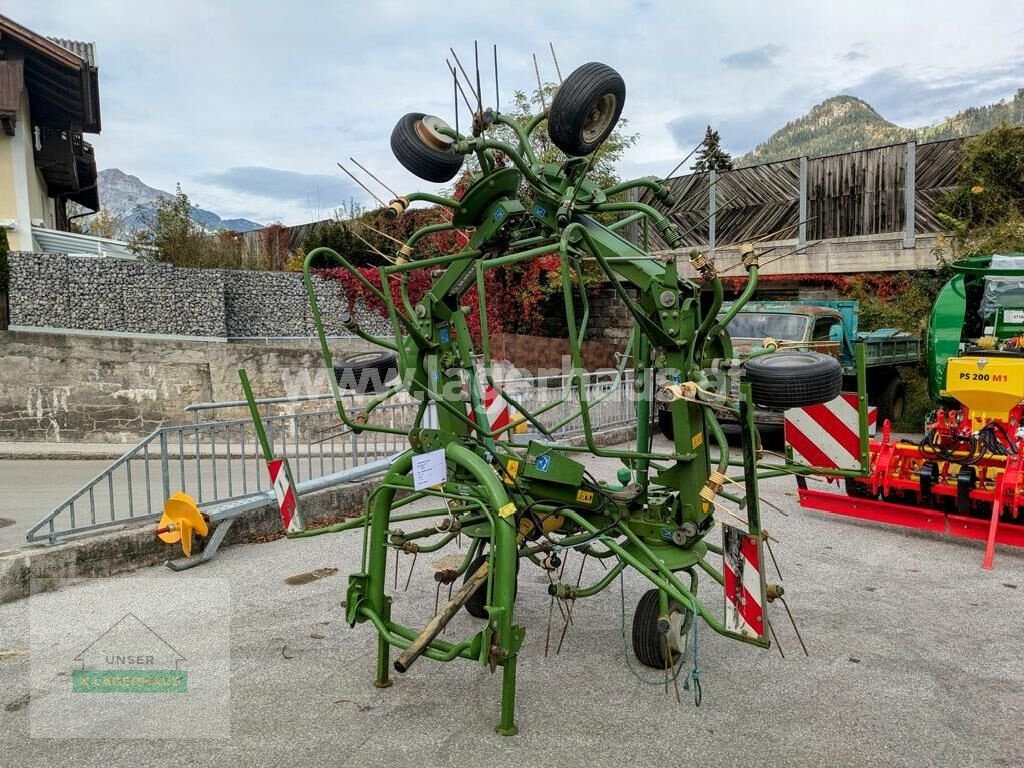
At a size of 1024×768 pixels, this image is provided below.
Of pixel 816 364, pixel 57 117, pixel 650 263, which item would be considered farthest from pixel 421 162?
pixel 57 117

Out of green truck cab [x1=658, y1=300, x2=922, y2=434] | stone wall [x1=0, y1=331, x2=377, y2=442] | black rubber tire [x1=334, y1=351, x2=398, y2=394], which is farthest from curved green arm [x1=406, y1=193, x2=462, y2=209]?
stone wall [x1=0, y1=331, x2=377, y2=442]

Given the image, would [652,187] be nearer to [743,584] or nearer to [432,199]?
[432,199]

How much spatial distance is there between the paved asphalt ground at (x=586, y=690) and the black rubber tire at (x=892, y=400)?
730cm

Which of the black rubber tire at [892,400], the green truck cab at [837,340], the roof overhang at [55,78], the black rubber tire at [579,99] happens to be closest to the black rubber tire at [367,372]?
the black rubber tire at [579,99]

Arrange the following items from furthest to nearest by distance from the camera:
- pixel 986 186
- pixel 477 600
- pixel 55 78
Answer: pixel 55 78
pixel 986 186
pixel 477 600

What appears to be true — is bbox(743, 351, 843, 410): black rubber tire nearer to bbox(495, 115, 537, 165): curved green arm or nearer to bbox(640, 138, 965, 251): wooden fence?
bbox(495, 115, 537, 165): curved green arm

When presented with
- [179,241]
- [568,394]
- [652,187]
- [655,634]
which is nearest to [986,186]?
[652,187]

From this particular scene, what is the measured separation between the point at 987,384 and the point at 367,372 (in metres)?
5.39

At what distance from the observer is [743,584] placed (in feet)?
11.3

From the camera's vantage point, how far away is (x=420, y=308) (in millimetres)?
4191

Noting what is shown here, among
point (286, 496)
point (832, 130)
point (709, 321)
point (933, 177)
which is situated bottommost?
point (286, 496)

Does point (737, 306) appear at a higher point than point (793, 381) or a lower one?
higher

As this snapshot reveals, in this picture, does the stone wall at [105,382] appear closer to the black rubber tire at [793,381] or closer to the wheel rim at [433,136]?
the wheel rim at [433,136]

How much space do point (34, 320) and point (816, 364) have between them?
16158mm
